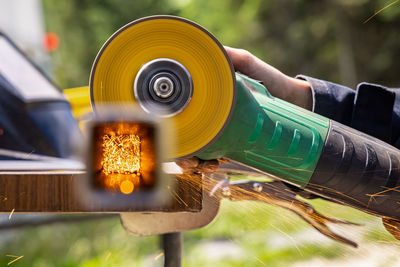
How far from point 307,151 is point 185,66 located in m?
0.38

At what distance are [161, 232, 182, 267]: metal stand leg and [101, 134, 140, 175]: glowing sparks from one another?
0.36 m

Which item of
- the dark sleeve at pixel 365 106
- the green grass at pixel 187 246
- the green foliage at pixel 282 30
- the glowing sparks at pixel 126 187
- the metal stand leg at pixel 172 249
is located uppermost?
the green foliage at pixel 282 30

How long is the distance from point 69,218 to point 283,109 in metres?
1.46

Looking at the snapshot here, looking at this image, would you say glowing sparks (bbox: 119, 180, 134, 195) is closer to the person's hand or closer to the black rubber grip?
the black rubber grip

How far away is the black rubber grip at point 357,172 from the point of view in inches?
48.6

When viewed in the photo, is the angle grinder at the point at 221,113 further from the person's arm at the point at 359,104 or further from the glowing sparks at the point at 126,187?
the person's arm at the point at 359,104

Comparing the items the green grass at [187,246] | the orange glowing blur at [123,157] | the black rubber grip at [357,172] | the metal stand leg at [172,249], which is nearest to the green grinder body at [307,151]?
the black rubber grip at [357,172]

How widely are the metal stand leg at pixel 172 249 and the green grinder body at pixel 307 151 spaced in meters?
0.33

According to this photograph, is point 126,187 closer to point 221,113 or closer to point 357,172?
point 221,113

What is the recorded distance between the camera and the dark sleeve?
A: 1.51 metres

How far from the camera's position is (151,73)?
3.40 ft

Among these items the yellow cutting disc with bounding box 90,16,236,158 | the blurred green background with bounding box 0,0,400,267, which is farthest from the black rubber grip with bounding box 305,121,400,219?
the blurred green background with bounding box 0,0,400,267

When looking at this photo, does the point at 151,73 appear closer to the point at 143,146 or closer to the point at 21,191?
the point at 143,146

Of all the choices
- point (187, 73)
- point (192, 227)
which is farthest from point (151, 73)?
point (192, 227)
